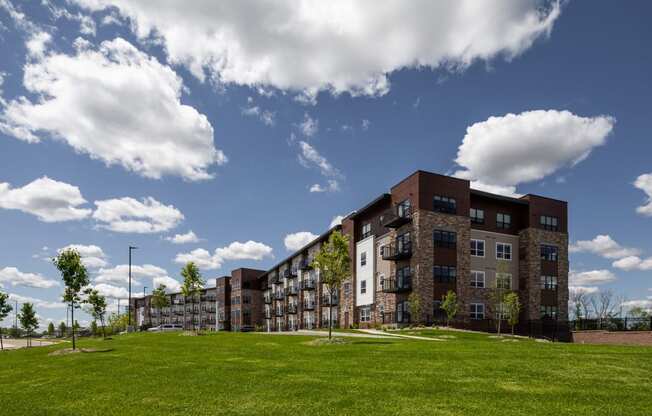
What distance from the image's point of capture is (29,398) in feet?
37.5

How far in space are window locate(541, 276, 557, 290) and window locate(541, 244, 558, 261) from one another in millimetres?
1872

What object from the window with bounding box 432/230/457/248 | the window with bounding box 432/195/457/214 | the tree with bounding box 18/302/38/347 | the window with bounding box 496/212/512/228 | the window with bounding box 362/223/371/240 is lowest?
the tree with bounding box 18/302/38/347

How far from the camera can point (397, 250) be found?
1674 inches

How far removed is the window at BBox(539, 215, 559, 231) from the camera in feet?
151

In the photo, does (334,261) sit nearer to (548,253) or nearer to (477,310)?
(477,310)

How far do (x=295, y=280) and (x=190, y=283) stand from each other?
108 ft

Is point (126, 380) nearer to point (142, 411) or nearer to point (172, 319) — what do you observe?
point (142, 411)

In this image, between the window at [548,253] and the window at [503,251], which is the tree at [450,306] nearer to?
the window at [503,251]

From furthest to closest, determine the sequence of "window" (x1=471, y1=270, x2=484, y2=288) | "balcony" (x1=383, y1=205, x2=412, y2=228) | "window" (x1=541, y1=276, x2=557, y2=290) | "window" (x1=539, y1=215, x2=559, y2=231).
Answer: "window" (x1=539, y1=215, x2=559, y2=231) < "window" (x1=541, y1=276, x2=557, y2=290) < "window" (x1=471, y1=270, x2=484, y2=288) < "balcony" (x1=383, y1=205, x2=412, y2=228)

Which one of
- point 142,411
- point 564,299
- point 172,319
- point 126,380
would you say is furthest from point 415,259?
point 172,319

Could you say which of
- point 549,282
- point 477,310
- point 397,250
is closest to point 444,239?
point 397,250

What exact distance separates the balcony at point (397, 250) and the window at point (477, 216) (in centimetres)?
763

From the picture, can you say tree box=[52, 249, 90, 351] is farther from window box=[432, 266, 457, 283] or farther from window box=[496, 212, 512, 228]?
window box=[496, 212, 512, 228]

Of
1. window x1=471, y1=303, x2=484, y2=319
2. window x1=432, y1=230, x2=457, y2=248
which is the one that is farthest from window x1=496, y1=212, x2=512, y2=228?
window x1=471, y1=303, x2=484, y2=319
